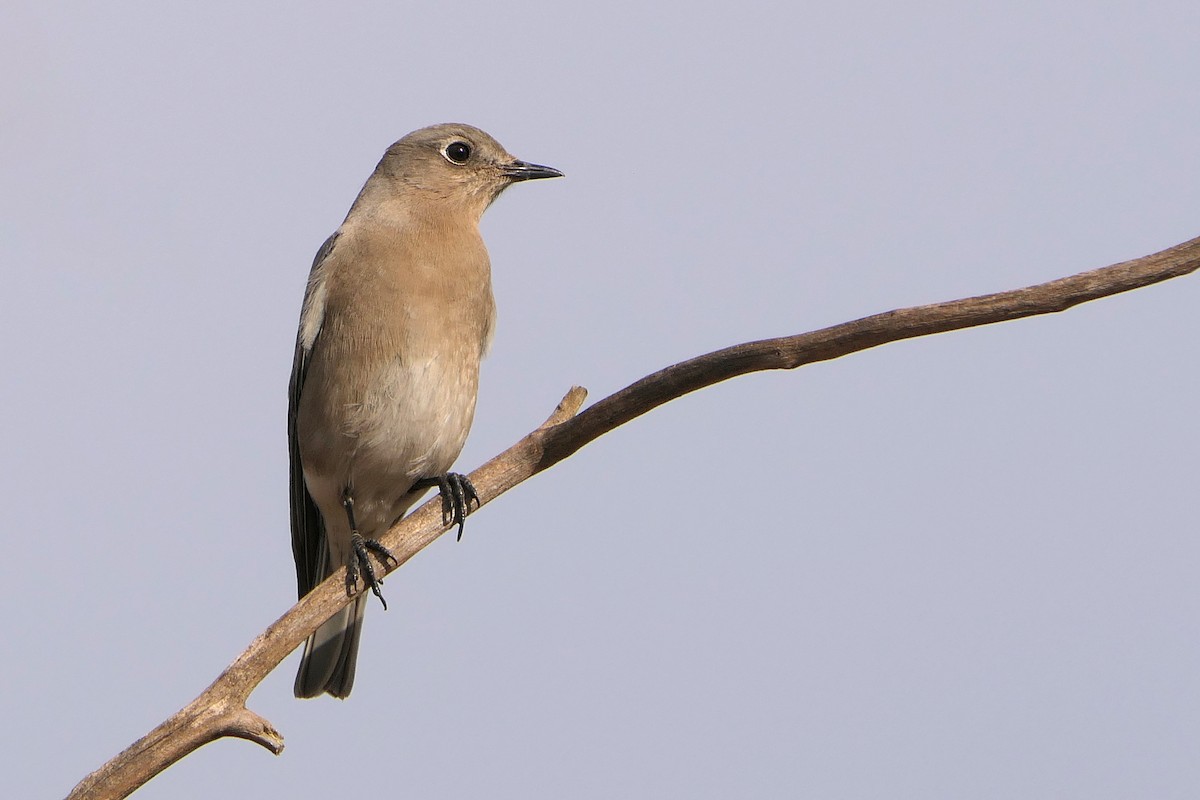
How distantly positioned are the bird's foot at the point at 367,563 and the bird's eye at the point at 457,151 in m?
2.59

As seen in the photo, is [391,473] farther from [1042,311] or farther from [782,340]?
[1042,311]

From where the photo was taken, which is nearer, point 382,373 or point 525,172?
point 382,373

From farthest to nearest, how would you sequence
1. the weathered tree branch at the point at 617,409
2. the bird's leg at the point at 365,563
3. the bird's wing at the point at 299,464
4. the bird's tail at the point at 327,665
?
the bird's tail at the point at 327,665 < the bird's wing at the point at 299,464 < the bird's leg at the point at 365,563 < the weathered tree branch at the point at 617,409

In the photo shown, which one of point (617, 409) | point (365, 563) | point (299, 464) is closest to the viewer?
point (617, 409)

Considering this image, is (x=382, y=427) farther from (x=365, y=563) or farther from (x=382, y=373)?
(x=365, y=563)

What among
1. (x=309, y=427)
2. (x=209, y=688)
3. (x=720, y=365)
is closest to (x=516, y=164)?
(x=309, y=427)

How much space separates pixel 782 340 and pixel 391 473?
3012mm

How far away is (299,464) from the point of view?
8.35 meters

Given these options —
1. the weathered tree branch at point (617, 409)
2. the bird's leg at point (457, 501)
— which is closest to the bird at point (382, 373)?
the bird's leg at point (457, 501)

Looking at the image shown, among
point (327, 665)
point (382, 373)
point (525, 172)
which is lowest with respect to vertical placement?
point (327, 665)

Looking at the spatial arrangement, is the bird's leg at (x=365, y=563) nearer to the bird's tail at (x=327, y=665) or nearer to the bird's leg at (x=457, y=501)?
the bird's leg at (x=457, y=501)

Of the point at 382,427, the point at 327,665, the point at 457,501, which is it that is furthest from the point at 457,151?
the point at 327,665

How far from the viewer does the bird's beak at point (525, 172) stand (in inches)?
349

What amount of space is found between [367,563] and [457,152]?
2.82 metres
